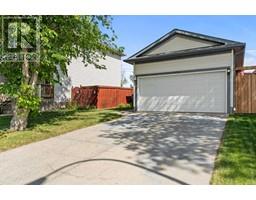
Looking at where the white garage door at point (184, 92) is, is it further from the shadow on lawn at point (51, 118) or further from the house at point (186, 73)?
the shadow on lawn at point (51, 118)

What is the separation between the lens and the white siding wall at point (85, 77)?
19719mm

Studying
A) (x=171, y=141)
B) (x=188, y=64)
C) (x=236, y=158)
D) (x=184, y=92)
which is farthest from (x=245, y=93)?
(x=236, y=158)

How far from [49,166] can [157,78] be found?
35.7ft

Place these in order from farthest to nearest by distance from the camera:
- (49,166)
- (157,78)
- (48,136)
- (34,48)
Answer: (157,78), (34,48), (48,136), (49,166)

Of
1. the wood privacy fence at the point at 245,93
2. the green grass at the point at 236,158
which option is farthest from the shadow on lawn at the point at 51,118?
the wood privacy fence at the point at 245,93

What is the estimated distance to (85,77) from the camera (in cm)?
2169

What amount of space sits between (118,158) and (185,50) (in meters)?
10.2

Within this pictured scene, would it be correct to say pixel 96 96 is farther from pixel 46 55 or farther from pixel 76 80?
pixel 46 55

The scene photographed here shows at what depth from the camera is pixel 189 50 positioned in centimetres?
1440

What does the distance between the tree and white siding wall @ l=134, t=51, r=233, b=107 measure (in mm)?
5490

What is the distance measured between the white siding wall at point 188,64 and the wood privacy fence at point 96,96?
4116mm

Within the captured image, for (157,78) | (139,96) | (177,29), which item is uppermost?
(177,29)
